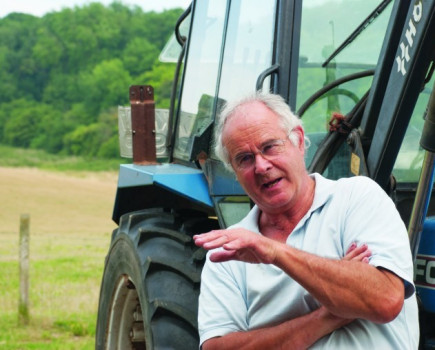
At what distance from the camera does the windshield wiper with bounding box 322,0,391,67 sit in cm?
406

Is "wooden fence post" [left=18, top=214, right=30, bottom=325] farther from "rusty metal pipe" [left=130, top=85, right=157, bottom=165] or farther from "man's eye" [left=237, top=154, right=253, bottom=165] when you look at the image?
"man's eye" [left=237, top=154, right=253, bottom=165]

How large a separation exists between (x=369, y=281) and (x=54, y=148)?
54542 millimetres

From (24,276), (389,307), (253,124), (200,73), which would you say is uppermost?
(253,124)

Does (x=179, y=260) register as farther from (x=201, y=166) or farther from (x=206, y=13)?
(x=206, y=13)

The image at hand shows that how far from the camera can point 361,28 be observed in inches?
160

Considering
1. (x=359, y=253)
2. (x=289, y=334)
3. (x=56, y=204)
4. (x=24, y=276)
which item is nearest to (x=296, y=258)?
(x=359, y=253)

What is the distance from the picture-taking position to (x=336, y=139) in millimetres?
3852

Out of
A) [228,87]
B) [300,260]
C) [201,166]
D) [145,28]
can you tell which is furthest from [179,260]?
[145,28]

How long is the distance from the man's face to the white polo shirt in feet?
0.29

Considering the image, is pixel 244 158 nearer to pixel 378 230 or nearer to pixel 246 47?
pixel 378 230

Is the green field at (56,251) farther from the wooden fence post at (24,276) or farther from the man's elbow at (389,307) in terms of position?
the man's elbow at (389,307)

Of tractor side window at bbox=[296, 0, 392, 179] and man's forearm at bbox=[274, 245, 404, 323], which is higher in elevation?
tractor side window at bbox=[296, 0, 392, 179]

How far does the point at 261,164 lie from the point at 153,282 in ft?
4.29

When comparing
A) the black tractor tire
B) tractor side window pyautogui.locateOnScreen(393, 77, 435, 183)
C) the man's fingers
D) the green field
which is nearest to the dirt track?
the green field
